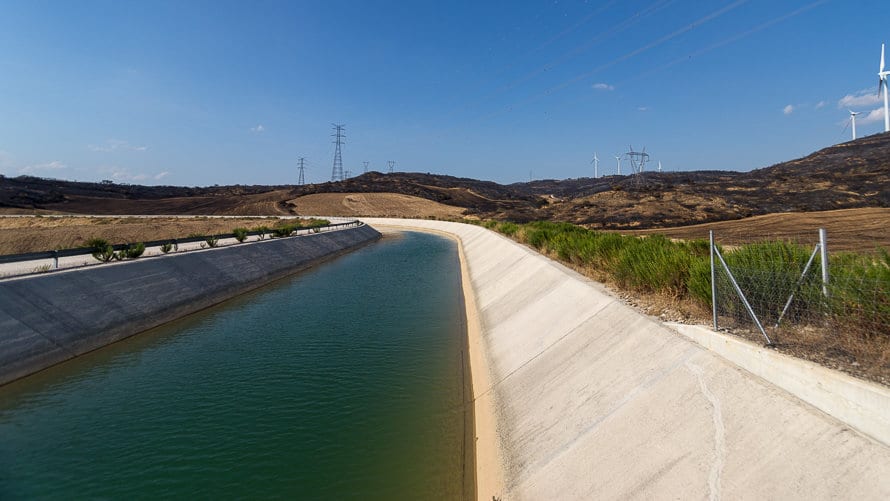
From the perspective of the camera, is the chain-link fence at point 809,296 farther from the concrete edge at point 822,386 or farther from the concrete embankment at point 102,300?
the concrete embankment at point 102,300

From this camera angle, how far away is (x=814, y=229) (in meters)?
32.2

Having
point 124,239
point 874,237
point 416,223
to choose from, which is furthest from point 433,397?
point 416,223

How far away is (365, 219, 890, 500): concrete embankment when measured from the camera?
4242 mm

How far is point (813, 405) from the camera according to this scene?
4.83 m

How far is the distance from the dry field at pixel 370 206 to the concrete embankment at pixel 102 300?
290 feet

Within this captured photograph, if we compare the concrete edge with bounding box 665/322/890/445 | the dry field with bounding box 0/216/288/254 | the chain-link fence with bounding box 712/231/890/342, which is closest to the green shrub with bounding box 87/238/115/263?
the dry field with bounding box 0/216/288/254

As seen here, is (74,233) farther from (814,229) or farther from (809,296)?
(814,229)

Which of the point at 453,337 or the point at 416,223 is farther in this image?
the point at 416,223

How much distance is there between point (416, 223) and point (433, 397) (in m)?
76.2

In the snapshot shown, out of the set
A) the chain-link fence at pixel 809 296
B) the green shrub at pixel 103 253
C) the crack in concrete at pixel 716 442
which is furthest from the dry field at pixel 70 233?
the crack in concrete at pixel 716 442

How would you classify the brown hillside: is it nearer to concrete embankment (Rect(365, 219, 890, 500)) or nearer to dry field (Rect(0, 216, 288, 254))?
concrete embankment (Rect(365, 219, 890, 500))

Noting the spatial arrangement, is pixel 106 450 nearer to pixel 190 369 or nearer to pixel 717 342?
pixel 190 369

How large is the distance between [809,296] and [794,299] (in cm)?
25

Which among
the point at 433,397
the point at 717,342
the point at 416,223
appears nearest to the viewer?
the point at 717,342
